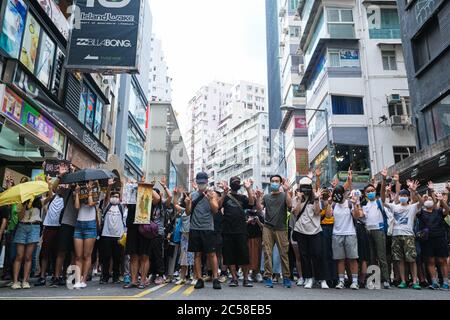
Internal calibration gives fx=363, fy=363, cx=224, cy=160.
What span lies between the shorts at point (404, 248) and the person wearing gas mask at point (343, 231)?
1011mm

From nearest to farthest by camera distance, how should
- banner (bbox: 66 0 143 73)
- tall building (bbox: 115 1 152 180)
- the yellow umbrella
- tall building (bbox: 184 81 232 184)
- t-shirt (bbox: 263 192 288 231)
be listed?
the yellow umbrella, t-shirt (bbox: 263 192 288 231), banner (bbox: 66 0 143 73), tall building (bbox: 115 1 152 180), tall building (bbox: 184 81 232 184)

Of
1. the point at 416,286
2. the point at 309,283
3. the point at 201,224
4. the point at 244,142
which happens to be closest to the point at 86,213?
the point at 201,224

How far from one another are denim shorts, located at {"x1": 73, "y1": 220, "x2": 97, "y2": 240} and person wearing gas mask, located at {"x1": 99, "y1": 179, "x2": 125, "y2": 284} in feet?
2.09

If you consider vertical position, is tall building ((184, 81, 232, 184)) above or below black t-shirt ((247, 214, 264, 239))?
above

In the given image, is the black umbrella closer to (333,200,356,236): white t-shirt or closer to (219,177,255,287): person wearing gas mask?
(219,177,255,287): person wearing gas mask

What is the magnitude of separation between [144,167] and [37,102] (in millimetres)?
31137

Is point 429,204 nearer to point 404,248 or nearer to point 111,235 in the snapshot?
point 404,248

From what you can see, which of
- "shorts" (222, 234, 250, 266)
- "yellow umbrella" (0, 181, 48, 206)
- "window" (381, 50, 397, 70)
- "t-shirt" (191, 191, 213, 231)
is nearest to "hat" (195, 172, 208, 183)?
"t-shirt" (191, 191, 213, 231)

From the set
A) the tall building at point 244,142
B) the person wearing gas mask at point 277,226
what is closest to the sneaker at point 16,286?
the person wearing gas mask at point 277,226

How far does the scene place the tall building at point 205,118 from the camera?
12353cm

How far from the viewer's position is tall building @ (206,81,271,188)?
80.0 m

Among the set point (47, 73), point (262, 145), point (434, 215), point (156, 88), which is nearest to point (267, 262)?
point (434, 215)

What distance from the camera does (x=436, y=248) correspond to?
7461 millimetres

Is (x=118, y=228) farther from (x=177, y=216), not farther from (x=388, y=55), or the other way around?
(x=388, y=55)
